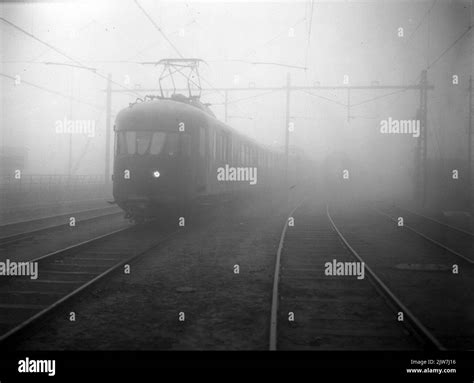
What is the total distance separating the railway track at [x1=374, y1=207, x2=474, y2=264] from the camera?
11430 millimetres

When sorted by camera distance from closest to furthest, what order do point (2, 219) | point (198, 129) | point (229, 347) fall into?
point (229, 347) → point (198, 129) → point (2, 219)

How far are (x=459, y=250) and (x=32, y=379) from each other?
34.4 feet

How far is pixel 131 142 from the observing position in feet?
43.2

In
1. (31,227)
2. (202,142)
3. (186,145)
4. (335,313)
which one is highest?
(202,142)

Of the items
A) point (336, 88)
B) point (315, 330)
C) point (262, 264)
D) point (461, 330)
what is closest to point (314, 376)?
point (315, 330)

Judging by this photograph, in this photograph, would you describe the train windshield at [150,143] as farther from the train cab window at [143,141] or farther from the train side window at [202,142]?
the train side window at [202,142]

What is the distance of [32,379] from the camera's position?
3750 mm

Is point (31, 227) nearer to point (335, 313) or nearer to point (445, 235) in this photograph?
point (335, 313)

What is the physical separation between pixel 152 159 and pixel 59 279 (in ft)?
18.5

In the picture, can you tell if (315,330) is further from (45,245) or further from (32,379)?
(45,245)

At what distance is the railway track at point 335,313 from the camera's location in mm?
5145

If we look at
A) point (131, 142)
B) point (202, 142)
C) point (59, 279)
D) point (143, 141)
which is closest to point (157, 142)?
point (143, 141)

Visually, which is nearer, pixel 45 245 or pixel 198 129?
pixel 45 245

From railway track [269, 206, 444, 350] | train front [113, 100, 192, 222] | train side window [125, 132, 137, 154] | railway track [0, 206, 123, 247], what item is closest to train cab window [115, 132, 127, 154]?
train front [113, 100, 192, 222]
